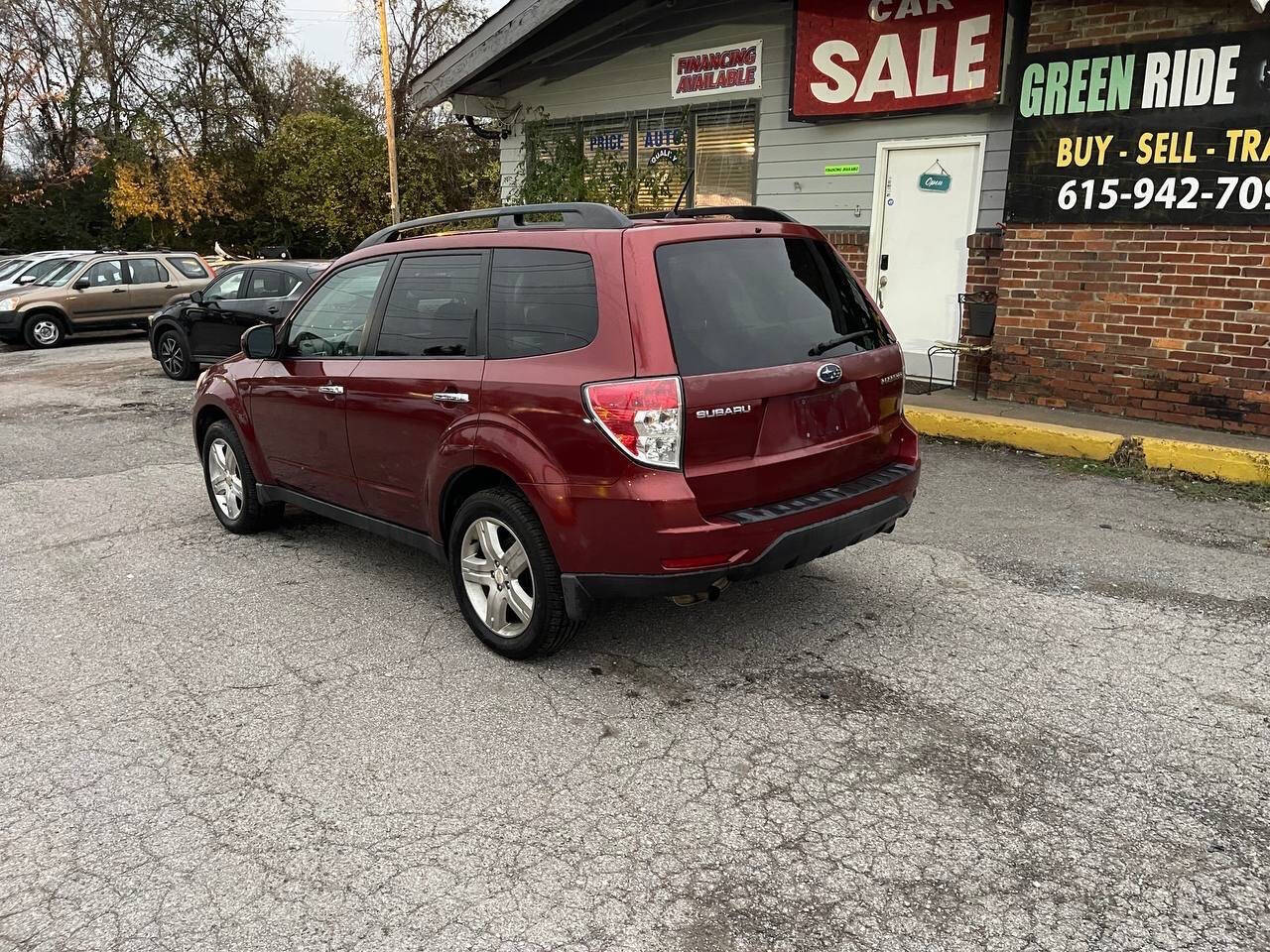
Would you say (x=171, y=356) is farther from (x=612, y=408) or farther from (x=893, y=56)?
(x=612, y=408)

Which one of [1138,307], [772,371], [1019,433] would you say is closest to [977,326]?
[1138,307]

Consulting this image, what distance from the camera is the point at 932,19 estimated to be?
8977 mm

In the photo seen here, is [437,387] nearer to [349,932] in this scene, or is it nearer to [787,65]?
[349,932]

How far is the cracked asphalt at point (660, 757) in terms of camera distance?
261 centimetres

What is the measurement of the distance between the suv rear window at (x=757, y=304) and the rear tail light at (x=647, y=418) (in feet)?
0.43

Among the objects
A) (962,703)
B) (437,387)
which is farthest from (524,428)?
(962,703)

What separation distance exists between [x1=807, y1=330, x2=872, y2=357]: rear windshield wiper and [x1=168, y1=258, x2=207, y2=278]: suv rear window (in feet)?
55.6

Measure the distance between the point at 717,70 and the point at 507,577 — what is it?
8.73 metres

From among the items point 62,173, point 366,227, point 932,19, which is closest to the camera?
point 932,19

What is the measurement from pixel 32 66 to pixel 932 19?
31.1 m

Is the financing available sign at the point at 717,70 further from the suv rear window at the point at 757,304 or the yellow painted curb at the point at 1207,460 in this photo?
the suv rear window at the point at 757,304

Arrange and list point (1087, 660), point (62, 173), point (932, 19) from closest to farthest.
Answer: point (1087, 660), point (932, 19), point (62, 173)

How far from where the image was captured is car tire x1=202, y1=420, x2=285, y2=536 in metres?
5.85

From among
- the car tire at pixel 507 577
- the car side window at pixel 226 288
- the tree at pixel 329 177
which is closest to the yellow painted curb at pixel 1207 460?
the car tire at pixel 507 577
